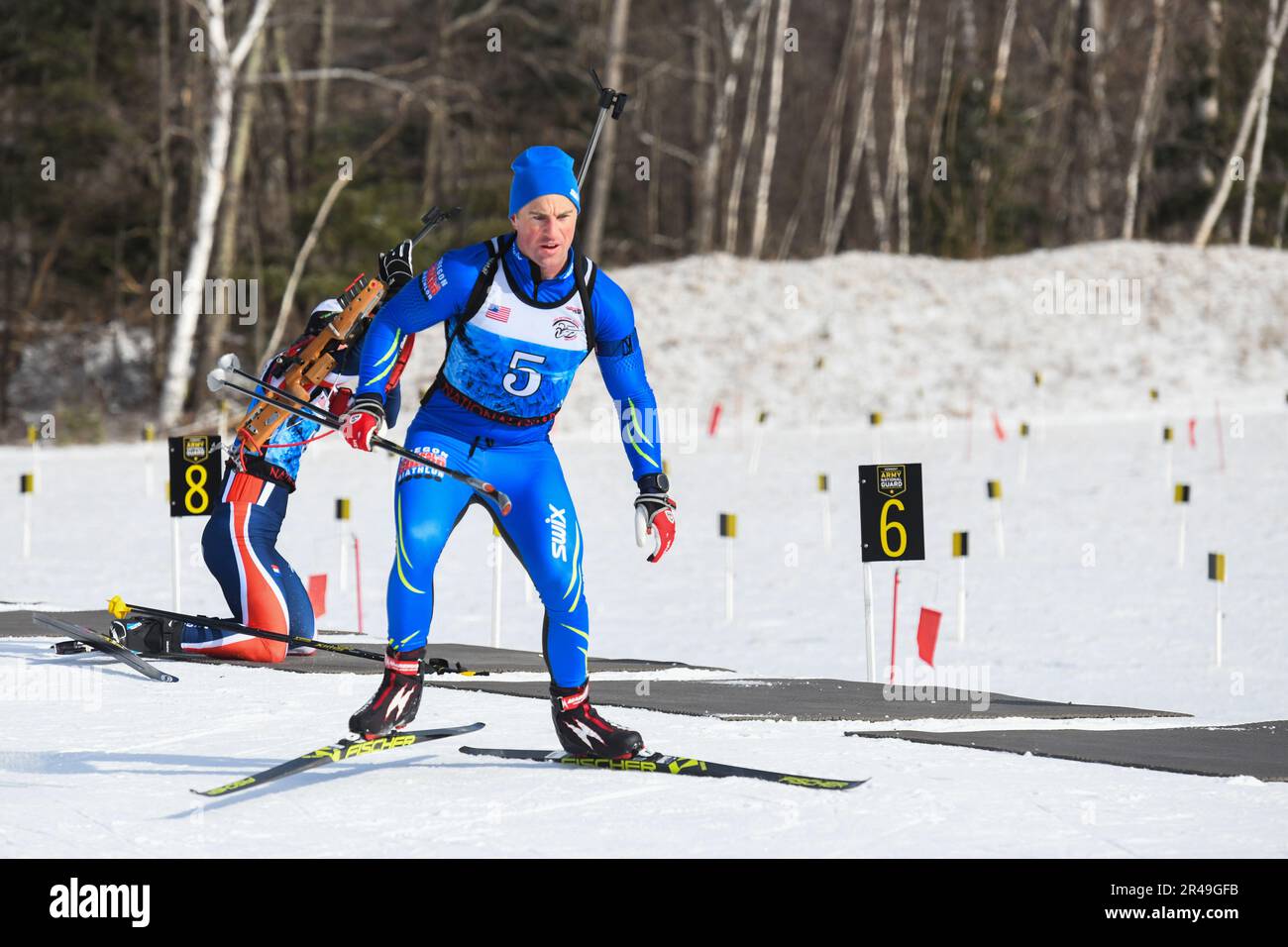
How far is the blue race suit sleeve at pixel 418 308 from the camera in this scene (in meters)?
5.44

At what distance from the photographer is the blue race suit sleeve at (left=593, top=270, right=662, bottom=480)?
5.64 m

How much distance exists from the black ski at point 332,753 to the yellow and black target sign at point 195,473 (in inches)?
125

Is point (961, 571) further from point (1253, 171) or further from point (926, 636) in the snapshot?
point (1253, 171)

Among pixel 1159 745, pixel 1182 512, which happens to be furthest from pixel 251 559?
pixel 1182 512

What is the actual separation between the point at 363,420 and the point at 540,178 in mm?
983

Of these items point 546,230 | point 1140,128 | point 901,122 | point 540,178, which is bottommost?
point 546,230

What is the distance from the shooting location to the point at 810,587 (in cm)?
1280

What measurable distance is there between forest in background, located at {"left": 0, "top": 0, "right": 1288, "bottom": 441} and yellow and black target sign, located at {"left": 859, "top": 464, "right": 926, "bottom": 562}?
541 inches

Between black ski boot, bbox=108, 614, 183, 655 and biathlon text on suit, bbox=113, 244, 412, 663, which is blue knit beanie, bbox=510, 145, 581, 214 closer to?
biathlon text on suit, bbox=113, 244, 412, 663

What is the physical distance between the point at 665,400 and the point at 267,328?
9150 millimetres

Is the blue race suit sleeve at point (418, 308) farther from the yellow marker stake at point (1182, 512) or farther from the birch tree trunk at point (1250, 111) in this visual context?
the birch tree trunk at point (1250, 111)

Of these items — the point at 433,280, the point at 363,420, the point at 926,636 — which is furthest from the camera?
the point at 926,636

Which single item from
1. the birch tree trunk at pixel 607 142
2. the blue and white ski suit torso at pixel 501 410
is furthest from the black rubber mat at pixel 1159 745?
the birch tree trunk at pixel 607 142
